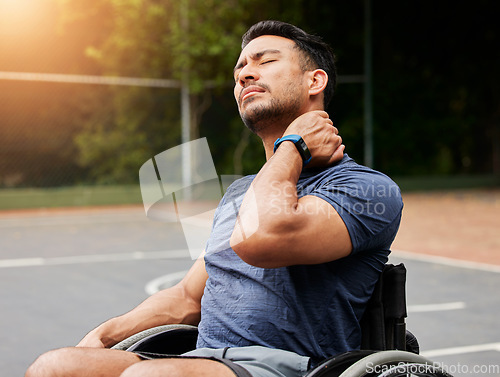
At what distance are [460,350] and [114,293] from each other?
11.3 feet

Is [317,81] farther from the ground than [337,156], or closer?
farther from the ground

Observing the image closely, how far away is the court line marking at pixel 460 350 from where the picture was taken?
182 inches

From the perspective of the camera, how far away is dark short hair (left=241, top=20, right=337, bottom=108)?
2297mm

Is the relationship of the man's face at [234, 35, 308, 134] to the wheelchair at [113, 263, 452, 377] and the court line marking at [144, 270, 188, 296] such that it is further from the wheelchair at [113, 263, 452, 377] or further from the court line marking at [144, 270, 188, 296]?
the court line marking at [144, 270, 188, 296]

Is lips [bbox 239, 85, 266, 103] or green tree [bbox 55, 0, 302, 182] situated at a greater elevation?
green tree [bbox 55, 0, 302, 182]

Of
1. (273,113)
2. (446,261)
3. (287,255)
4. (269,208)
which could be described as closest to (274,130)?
(273,113)

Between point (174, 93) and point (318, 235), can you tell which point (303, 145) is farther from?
point (174, 93)

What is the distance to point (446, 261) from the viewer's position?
8.64 metres

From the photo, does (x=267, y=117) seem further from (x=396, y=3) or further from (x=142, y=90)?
(x=396, y=3)

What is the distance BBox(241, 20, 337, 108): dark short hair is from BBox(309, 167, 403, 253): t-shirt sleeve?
45 cm

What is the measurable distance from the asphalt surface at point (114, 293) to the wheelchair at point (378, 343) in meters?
2.34

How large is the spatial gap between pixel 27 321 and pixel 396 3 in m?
19.5

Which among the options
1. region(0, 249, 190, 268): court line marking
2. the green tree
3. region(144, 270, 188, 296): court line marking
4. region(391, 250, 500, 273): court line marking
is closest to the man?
region(144, 270, 188, 296): court line marking

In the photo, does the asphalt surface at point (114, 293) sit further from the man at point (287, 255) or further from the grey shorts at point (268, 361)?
the grey shorts at point (268, 361)
